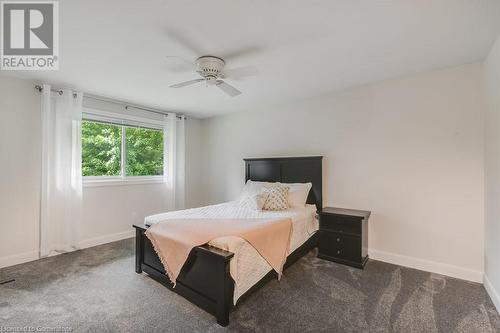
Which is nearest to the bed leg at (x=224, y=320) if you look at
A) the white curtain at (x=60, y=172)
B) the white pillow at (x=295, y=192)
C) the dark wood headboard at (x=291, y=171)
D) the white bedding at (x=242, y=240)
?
the white bedding at (x=242, y=240)

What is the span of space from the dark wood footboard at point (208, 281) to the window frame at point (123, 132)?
6.86 ft

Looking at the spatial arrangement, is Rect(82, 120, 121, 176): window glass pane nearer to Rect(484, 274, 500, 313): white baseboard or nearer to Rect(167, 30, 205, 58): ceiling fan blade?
Rect(167, 30, 205, 58): ceiling fan blade

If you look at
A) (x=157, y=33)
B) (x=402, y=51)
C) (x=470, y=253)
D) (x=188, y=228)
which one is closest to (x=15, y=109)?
(x=157, y=33)

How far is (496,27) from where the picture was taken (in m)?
1.85

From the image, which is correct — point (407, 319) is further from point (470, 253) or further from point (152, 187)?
point (152, 187)

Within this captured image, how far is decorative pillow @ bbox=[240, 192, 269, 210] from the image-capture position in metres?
3.14

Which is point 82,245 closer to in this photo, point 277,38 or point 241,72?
point 241,72

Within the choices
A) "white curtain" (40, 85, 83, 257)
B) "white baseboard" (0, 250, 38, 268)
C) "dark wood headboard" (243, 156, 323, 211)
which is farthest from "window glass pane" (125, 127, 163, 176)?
"dark wood headboard" (243, 156, 323, 211)

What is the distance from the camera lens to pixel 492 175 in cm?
215

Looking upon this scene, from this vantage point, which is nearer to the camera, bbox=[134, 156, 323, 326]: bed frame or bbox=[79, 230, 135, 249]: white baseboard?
bbox=[134, 156, 323, 326]: bed frame

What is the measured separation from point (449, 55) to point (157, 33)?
2.76 metres

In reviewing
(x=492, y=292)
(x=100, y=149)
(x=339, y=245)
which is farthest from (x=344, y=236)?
(x=100, y=149)

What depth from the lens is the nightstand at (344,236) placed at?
2781 millimetres

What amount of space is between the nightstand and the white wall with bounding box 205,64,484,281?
0.32 metres
